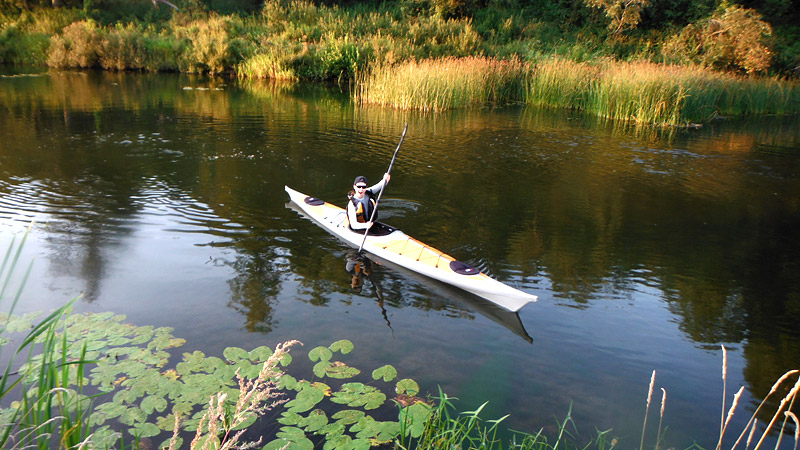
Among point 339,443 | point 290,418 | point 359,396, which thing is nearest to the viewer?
point 339,443

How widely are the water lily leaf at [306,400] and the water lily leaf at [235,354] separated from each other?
0.63 m

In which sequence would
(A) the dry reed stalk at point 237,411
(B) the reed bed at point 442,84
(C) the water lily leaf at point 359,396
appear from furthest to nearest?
(B) the reed bed at point 442,84
(C) the water lily leaf at point 359,396
(A) the dry reed stalk at point 237,411

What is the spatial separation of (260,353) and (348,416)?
1.00 metres

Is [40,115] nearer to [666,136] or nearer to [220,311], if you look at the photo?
[220,311]

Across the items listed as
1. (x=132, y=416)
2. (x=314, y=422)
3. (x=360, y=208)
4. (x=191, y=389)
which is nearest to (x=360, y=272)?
(x=360, y=208)

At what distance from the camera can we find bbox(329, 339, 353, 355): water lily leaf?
14.5 ft

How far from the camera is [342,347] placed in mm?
4469

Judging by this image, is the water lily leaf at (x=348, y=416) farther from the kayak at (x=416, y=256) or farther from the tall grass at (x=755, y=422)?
the kayak at (x=416, y=256)

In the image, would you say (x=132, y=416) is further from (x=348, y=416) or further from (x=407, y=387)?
(x=407, y=387)

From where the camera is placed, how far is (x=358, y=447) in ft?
10.7

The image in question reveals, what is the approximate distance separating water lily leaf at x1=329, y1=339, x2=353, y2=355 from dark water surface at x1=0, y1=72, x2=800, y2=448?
0.22 feet

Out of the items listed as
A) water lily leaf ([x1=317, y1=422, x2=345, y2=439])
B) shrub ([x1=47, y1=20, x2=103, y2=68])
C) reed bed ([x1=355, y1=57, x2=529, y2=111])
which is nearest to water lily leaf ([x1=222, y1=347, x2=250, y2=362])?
water lily leaf ([x1=317, y1=422, x2=345, y2=439])

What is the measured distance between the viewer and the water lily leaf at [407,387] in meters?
3.93

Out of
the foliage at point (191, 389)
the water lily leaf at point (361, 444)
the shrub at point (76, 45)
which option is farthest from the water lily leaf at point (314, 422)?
the shrub at point (76, 45)
